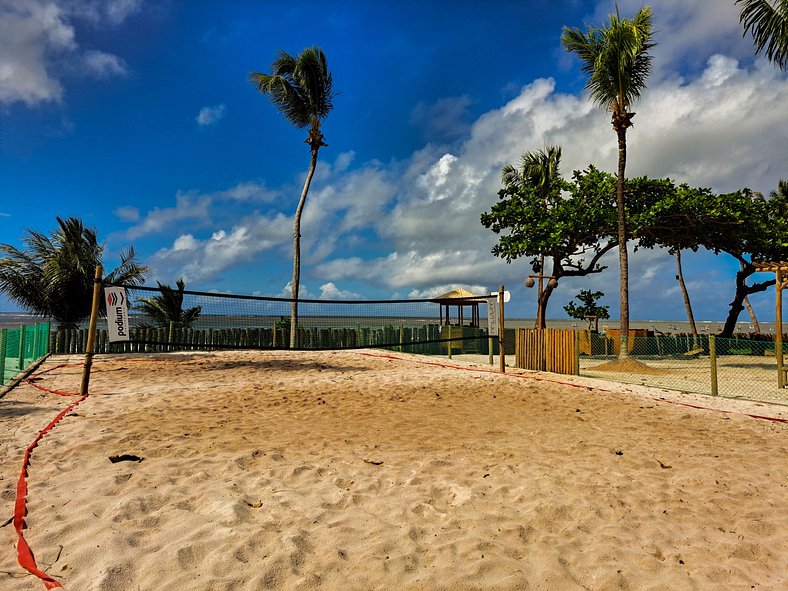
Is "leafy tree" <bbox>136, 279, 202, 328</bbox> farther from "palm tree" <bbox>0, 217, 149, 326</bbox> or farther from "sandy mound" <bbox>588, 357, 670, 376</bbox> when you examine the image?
"sandy mound" <bbox>588, 357, 670, 376</bbox>

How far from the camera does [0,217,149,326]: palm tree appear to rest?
1711 cm

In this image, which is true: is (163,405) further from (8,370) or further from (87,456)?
(8,370)

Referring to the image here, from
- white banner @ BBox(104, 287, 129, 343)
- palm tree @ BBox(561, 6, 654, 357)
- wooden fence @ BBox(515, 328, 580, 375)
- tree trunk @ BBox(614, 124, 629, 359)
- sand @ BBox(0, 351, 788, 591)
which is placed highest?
palm tree @ BBox(561, 6, 654, 357)

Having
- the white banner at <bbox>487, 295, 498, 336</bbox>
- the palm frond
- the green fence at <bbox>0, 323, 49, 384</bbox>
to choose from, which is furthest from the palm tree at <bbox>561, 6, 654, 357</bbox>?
the green fence at <bbox>0, 323, 49, 384</bbox>

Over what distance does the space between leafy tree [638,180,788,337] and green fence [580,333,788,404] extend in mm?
4105

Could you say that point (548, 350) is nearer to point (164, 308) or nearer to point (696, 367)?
point (696, 367)

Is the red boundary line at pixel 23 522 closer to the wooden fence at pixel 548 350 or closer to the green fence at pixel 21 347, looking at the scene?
the green fence at pixel 21 347

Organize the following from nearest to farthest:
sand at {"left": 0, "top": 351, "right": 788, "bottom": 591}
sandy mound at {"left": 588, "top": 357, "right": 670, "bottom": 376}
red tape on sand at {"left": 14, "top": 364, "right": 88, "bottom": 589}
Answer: red tape on sand at {"left": 14, "top": 364, "right": 88, "bottom": 589}, sand at {"left": 0, "top": 351, "right": 788, "bottom": 591}, sandy mound at {"left": 588, "top": 357, "right": 670, "bottom": 376}

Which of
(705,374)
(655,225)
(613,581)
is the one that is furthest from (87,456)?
(655,225)

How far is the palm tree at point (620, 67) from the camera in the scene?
Answer: 14523 millimetres

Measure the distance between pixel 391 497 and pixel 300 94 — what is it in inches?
773

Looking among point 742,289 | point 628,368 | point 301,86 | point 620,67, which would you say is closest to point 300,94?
point 301,86

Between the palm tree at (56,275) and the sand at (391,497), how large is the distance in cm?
1230

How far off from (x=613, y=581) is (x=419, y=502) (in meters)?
1.37
